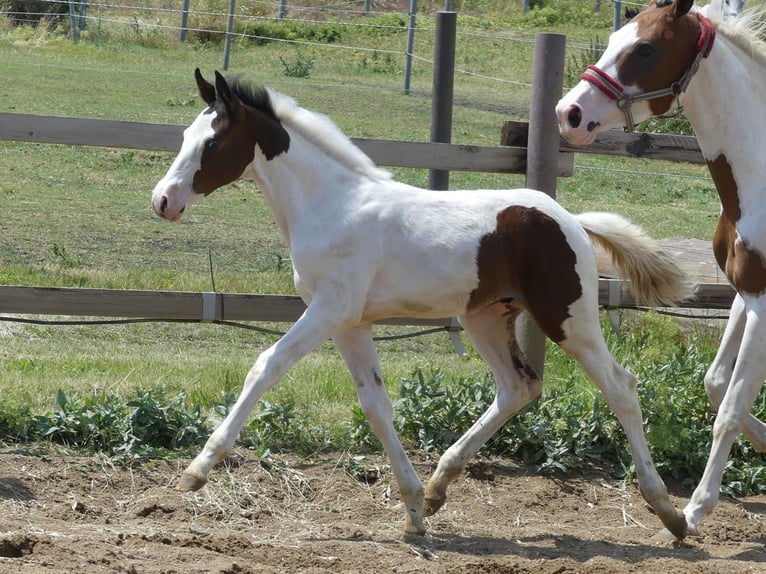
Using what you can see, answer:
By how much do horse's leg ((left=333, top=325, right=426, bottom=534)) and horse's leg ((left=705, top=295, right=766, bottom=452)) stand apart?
1.50 metres

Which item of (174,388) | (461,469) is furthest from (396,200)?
(174,388)

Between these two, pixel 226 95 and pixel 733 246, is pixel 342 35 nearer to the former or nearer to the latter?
pixel 226 95

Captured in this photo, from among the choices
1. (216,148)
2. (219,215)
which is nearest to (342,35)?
(219,215)

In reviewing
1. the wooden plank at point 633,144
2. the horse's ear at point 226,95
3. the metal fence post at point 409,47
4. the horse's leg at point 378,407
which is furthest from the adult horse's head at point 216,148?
the metal fence post at point 409,47

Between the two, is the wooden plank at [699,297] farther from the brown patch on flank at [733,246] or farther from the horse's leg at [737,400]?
the horse's leg at [737,400]

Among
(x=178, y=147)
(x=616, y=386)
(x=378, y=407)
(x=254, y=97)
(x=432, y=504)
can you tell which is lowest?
(x=432, y=504)

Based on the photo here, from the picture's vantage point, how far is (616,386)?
4.96 metres

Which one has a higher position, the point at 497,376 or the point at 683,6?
the point at 683,6

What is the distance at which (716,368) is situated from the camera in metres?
5.26

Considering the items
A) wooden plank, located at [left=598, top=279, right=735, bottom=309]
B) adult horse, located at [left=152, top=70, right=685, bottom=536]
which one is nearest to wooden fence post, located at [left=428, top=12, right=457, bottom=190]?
wooden plank, located at [left=598, top=279, right=735, bottom=309]

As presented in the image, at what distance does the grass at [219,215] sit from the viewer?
6453 mm

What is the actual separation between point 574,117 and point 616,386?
48.5 inches

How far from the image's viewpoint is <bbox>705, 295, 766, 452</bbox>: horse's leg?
514 cm

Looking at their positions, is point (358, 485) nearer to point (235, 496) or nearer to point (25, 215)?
point (235, 496)
